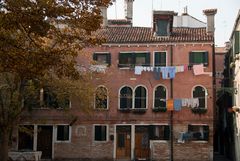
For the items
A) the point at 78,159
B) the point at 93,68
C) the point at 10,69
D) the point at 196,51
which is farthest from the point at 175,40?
the point at 10,69

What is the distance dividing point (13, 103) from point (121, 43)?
1198cm

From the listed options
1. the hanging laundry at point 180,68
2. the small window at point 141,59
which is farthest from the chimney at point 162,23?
→ the hanging laundry at point 180,68

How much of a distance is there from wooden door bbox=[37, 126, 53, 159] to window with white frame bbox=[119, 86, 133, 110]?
553cm

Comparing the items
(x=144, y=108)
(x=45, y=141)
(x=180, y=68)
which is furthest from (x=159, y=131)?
(x=45, y=141)

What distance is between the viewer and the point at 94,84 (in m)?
35.7

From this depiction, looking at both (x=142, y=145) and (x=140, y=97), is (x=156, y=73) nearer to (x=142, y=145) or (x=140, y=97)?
(x=140, y=97)

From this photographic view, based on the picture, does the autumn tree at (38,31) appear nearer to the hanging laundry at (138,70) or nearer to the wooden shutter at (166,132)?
the hanging laundry at (138,70)

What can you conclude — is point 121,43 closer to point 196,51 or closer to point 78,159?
point 196,51

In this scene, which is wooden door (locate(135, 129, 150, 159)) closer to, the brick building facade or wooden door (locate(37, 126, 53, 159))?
the brick building facade

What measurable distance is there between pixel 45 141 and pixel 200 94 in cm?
1171

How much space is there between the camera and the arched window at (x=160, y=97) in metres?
34.8

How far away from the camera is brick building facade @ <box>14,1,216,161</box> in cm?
3425

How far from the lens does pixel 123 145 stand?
34844 millimetres

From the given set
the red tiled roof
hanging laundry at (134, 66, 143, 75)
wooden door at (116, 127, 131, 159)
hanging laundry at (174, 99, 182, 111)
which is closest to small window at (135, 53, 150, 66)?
hanging laundry at (134, 66, 143, 75)
